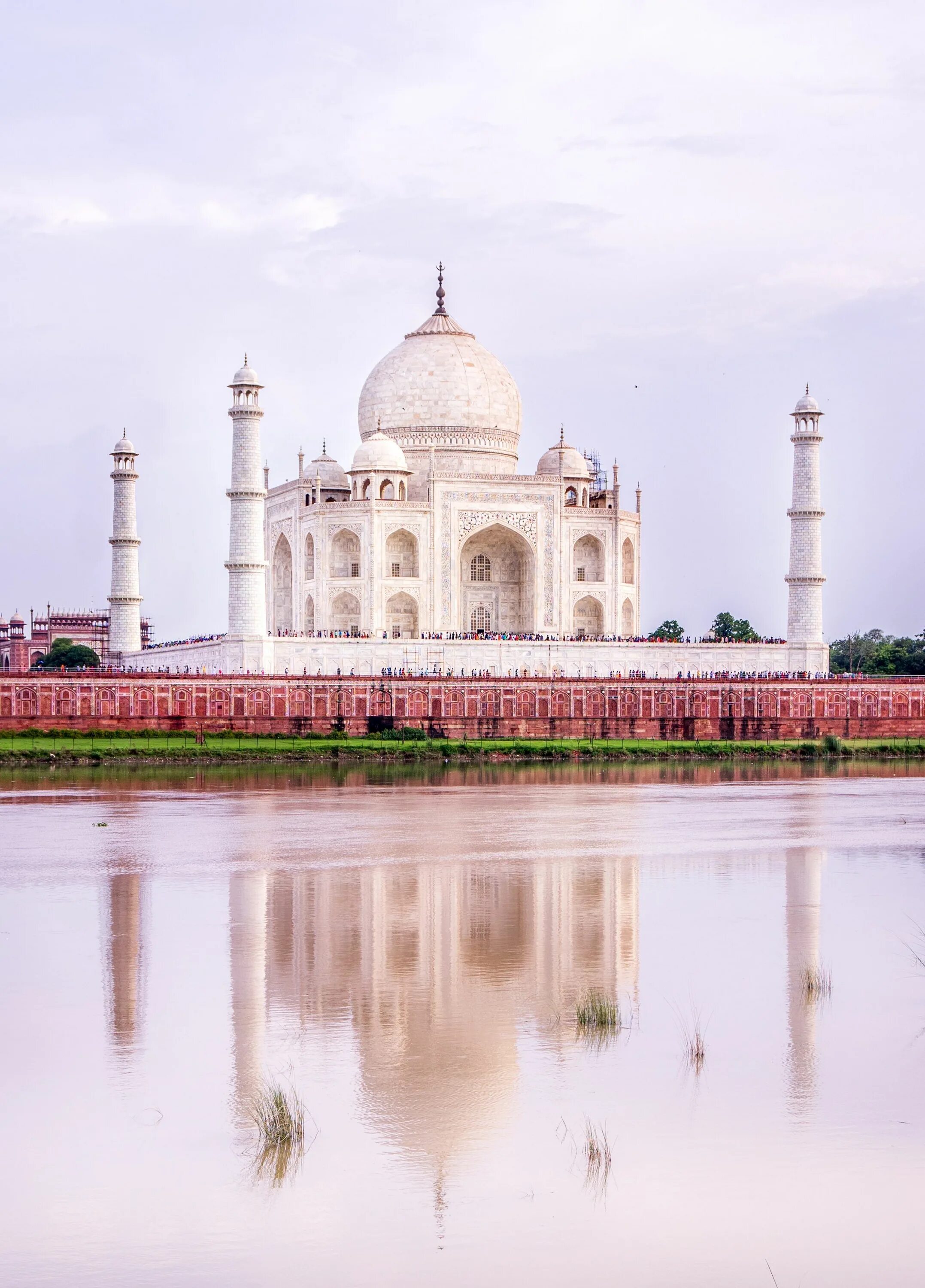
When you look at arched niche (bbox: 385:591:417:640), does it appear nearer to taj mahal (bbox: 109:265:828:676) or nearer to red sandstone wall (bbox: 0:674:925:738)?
taj mahal (bbox: 109:265:828:676)

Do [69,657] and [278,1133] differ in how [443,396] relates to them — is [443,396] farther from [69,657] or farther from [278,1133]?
[278,1133]

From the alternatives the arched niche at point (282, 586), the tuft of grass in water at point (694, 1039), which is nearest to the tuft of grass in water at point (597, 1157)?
the tuft of grass in water at point (694, 1039)

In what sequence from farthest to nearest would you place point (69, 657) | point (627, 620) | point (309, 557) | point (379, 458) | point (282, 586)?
point (69, 657) < point (282, 586) < point (627, 620) < point (309, 557) < point (379, 458)

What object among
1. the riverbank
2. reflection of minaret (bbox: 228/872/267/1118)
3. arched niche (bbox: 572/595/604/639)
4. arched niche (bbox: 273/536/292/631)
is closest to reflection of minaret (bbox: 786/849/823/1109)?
reflection of minaret (bbox: 228/872/267/1118)

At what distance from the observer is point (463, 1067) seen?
21.5ft

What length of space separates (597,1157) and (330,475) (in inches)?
1226

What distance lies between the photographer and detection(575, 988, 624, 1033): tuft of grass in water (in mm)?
7207

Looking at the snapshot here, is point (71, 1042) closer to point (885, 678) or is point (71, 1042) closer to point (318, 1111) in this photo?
point (318, 1111)

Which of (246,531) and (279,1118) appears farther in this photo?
(246,531)

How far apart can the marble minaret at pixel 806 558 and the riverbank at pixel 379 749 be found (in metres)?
3.19

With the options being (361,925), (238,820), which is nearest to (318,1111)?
(361,925)

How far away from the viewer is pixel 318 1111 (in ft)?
19.5

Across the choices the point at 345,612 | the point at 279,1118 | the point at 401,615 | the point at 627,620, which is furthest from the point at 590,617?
the point at 279,1118

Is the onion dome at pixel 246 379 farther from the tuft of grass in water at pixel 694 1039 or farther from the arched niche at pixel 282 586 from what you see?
the tuft of grass in water at pixel 694 1039
